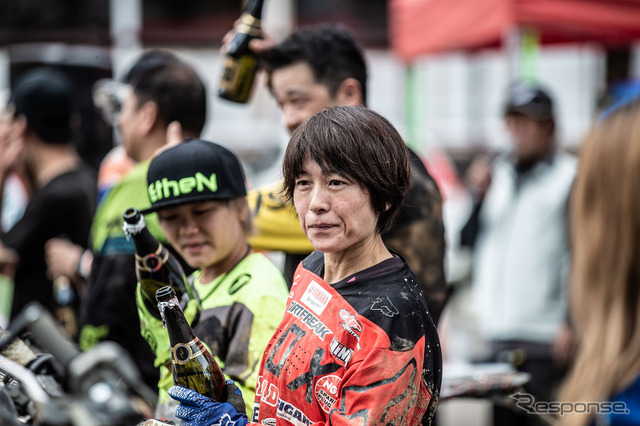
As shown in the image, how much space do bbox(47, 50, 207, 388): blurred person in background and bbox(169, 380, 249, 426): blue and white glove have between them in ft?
3.54

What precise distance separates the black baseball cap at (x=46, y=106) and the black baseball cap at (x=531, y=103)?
2748mm

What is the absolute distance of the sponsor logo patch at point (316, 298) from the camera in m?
1.76

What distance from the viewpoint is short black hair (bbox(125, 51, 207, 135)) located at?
Answer: 3309mm

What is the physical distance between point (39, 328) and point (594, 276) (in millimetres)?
1107

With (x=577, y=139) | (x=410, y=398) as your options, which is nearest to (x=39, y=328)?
(x=410, y=398)

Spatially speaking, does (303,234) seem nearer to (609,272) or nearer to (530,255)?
(609,272)

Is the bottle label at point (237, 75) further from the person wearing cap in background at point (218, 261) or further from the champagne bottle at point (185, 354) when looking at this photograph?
the champagne bottle at point (185, 354)

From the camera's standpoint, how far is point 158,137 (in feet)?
11.0

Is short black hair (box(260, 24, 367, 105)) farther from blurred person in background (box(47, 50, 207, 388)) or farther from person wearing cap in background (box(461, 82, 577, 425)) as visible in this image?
person wearing cap in background (box(461, 82, 577, 425))

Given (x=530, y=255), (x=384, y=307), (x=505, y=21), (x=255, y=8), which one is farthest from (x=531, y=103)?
(x=384, y=307)

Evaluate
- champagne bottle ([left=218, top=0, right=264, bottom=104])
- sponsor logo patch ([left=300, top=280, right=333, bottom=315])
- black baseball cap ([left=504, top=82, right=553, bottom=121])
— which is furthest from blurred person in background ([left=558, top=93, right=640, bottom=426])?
black baseball cap ([left=504, top=82, right=553, bottom=121])

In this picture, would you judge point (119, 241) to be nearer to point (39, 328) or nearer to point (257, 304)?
point (257, 304)

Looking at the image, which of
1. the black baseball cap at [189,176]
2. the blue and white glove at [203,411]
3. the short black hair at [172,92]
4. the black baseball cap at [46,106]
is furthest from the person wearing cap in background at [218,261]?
the black baseball cap at [46,106]

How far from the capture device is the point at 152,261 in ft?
6.61
